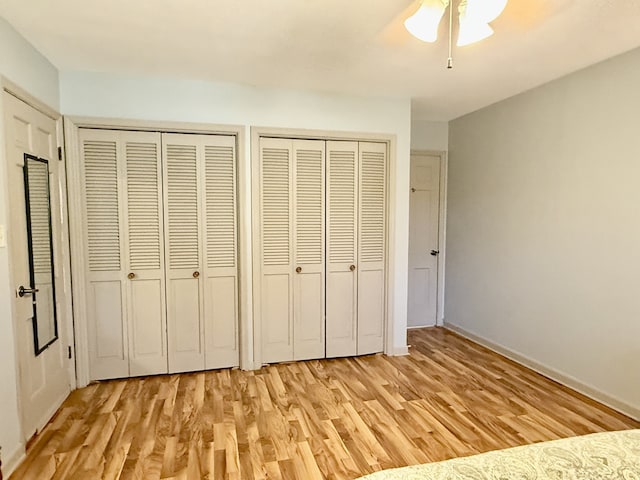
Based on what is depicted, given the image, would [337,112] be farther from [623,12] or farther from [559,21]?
[623,12]

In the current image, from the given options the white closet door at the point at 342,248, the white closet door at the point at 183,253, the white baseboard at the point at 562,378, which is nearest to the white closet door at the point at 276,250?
the white closet door at the point at 342,248

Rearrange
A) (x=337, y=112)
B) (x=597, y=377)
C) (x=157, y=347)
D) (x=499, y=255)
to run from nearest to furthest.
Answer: (x=597, y=377)
(x=157, y=347)
(x=337, y=112)
(x=499, y=255)

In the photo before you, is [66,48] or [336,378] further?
[336,378]

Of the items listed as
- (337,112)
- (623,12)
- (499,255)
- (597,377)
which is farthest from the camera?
(499,255)

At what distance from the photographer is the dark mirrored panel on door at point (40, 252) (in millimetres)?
2354

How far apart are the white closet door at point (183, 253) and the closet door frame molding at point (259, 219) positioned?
45 centimetres

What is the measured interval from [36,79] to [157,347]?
83.2 inches

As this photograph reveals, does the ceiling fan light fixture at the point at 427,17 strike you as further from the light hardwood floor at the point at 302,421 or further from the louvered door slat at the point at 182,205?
the light hardwood floor at the point at 302,421

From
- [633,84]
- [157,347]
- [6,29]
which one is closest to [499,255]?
[633,84]

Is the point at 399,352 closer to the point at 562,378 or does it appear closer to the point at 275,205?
the point at 562,378

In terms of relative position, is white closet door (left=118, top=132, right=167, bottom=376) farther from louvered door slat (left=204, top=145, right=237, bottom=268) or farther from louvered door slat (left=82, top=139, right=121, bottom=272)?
louvered door slat (left=204, top=145, right=237, bottom=268)

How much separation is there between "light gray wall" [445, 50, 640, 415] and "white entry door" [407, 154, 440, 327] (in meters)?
0.41

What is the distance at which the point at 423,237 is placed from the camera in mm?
4539

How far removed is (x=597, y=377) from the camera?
2.78 m
